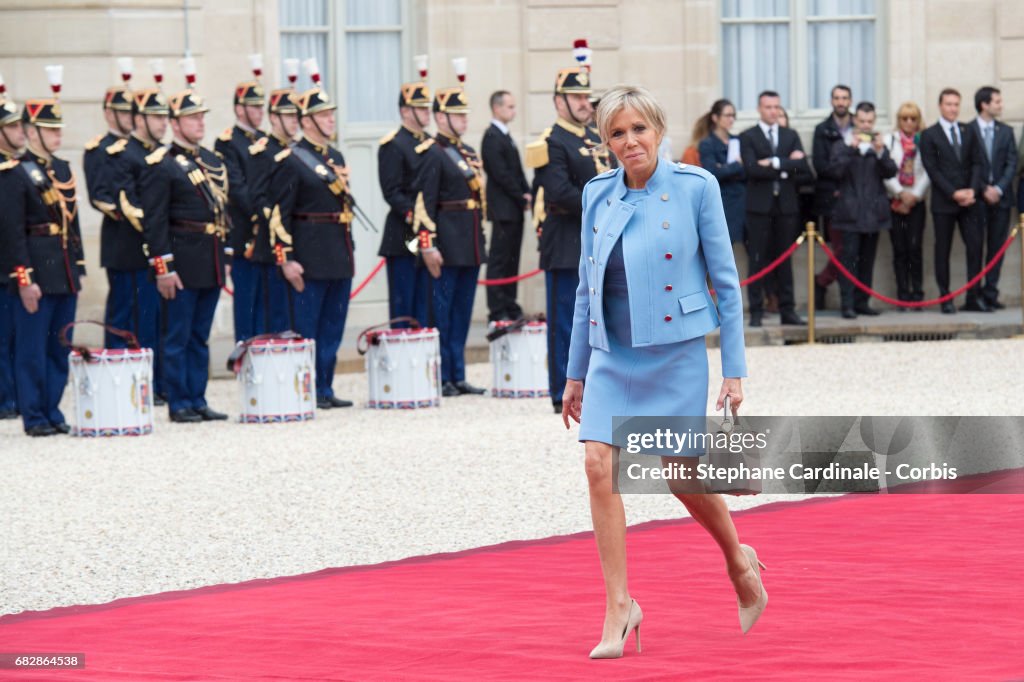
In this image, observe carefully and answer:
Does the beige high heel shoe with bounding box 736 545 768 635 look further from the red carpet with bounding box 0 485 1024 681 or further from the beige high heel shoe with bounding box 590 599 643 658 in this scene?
the beige high heel shoe with bounding box 590 599 643 658

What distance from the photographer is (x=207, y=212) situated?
1266 centimetres

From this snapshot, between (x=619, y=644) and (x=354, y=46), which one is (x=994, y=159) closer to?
(x=354, y=46)

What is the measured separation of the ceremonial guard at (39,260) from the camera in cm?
1179

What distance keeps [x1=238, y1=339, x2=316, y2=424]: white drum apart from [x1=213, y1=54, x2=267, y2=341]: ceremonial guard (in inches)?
46.3

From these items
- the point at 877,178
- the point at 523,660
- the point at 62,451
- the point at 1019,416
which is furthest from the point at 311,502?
the point at 877,178

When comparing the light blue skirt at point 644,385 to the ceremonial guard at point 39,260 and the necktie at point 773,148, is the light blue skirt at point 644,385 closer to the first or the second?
the ceremonial guard at point 39,260

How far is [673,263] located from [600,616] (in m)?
1.14

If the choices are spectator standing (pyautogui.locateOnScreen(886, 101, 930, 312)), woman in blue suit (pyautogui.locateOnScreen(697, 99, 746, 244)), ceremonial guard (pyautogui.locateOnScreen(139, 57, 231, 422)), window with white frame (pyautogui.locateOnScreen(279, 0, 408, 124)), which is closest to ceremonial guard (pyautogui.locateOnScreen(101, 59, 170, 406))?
ceremonial guard (pyautogui.locateOnScreen(139, 57, 231, 422))

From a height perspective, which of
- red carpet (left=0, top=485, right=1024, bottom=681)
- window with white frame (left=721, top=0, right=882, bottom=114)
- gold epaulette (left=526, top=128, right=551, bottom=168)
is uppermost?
window with white frame (left=721, top=0, right=882, bottom=114)

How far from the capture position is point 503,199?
16.0m

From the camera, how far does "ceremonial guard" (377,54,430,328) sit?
13.8 m

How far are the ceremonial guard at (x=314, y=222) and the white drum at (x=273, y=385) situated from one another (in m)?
0.74

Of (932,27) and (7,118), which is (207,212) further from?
(932,27)

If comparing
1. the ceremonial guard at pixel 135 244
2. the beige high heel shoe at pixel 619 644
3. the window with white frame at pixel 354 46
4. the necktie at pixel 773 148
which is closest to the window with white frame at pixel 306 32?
the window with white frame at pixel 354 46
